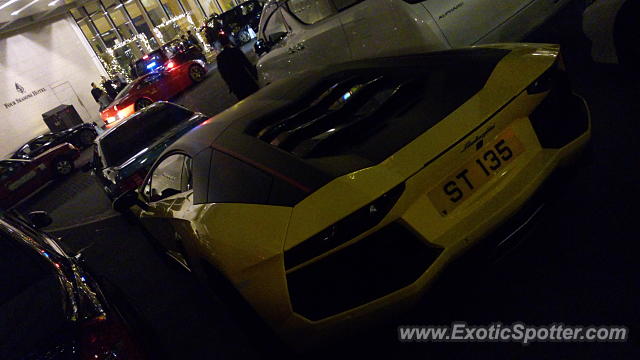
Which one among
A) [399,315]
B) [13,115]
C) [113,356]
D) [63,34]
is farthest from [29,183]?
[63,34]

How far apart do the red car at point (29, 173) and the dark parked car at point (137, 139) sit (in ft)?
21.9

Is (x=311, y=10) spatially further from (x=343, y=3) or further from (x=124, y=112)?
(x=124, y=112)

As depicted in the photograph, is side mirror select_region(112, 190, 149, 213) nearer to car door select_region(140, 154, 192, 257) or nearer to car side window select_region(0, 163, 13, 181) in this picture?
car door select_region(140, 154, 192, 257)

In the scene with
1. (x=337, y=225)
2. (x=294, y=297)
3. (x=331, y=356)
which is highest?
(x=337, y=225)

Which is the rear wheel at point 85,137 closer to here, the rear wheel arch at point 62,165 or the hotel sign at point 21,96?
the rear wheel arch at point 62,165

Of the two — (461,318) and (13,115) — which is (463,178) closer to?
(461,318)

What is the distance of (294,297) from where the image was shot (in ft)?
5.65

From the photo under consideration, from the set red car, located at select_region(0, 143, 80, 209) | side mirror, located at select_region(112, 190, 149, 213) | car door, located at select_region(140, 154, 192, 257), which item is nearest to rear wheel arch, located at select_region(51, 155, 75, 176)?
red car, located at select_region(0, 143, 80, 209)

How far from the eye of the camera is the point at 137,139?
6273mm

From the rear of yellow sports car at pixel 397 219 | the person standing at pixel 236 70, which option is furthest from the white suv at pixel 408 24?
the person standing at pixel 236 70

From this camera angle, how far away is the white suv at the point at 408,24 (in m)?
3.71

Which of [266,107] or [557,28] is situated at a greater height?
[266,107]

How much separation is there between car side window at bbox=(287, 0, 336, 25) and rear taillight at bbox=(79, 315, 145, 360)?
3.93 m

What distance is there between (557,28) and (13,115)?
23.3 m
